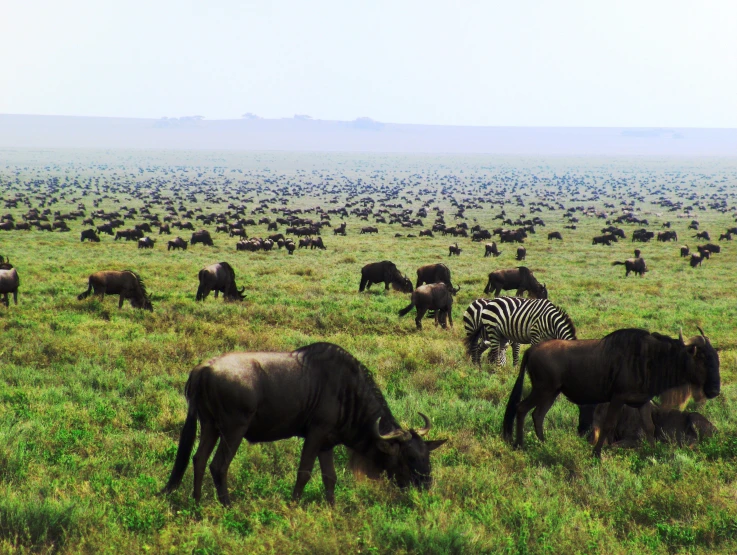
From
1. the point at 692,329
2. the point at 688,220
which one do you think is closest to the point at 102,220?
the point at 692,329

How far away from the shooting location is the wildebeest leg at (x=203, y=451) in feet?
19.2

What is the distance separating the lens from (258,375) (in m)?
5.87

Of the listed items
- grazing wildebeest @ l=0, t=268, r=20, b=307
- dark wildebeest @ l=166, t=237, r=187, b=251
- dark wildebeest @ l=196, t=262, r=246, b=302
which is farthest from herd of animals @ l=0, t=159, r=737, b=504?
dark wildebeest @ l=166, t=237, r=187, b=251

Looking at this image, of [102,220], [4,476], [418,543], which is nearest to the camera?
[418,543]

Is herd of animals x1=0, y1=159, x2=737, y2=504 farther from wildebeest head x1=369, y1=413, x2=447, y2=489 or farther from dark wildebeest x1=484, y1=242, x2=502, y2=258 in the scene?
dark wildebeest x1=484, y1=242, x2=502, y2=258

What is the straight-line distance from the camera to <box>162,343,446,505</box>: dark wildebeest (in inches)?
227

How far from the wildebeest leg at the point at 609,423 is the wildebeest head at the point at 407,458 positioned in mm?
2669

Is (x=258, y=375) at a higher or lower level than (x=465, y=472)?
higher

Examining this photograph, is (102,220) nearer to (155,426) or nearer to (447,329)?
(447,329)

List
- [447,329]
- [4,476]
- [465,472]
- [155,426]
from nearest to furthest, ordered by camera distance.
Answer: [4,476]
[465,472]
[155,426]
[447,329]

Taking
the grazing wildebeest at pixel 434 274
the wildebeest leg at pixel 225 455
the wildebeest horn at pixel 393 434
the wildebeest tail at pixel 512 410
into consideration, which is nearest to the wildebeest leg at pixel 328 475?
the wildebeest horn at pixel 393 434

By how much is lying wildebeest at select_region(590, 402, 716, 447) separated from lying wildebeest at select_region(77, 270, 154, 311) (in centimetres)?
1298

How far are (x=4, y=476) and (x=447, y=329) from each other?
38.8 ft

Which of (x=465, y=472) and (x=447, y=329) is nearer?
(x=465, y=472)
